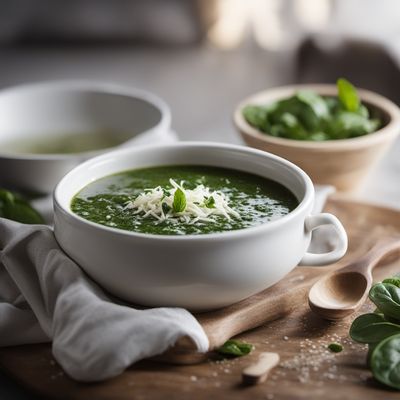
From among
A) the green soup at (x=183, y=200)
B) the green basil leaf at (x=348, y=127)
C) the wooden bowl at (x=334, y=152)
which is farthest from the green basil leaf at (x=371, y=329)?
the green basil leaf at (x=348, y=127)

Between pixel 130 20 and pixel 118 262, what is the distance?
277 cm

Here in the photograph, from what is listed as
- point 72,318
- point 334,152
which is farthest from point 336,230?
point 334,152

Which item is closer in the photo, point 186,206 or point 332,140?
point 186,206

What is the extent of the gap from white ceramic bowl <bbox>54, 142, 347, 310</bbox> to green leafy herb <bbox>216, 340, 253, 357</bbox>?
79 millimetres

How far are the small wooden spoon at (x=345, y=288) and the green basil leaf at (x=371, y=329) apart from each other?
0.26 feet

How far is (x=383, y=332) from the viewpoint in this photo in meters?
1.47

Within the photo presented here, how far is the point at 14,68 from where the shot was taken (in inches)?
154

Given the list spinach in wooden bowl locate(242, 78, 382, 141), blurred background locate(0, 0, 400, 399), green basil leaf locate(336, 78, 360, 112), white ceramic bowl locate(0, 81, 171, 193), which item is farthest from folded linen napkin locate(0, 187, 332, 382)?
blurred background locate(0, 0, 400, 399)

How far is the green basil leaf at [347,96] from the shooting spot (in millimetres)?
2400

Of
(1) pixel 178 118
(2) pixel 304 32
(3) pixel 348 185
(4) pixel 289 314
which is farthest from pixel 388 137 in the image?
(2) pixel 304 32

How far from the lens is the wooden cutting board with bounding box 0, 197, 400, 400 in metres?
1.35

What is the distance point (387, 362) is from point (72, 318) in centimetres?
55

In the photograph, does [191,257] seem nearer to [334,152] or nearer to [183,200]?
[183,200]

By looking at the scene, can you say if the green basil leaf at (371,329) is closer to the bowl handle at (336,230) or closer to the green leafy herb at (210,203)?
the bowl handle at (336,230)
